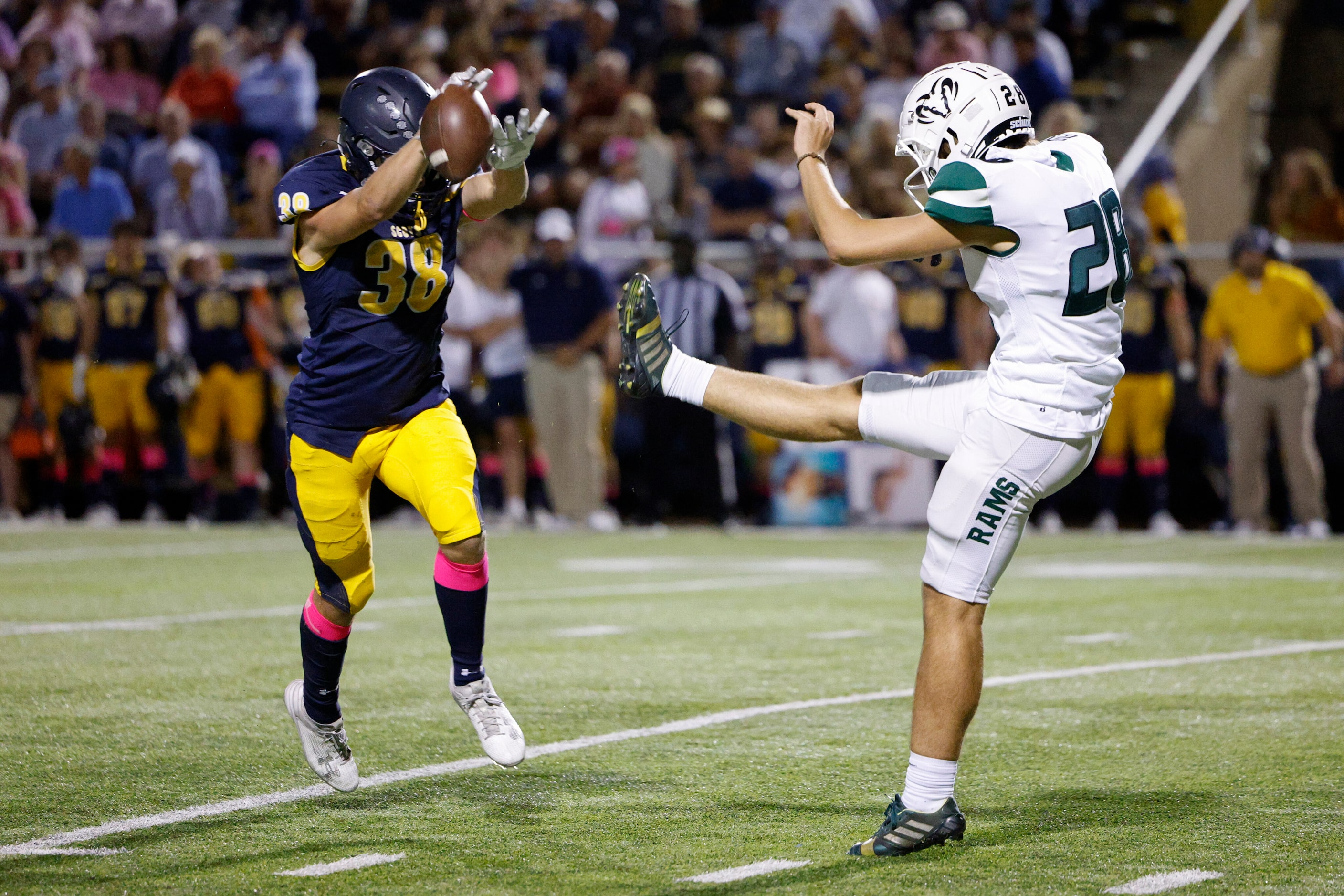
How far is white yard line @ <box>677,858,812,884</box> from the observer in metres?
3.94

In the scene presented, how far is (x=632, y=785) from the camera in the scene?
4.95 meters

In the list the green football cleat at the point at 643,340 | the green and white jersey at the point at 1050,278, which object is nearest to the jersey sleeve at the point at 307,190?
the green football cleat at the point at 643,340

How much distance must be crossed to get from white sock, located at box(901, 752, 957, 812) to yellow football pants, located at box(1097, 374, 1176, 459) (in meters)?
8.40

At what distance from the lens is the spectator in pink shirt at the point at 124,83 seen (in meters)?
17.2

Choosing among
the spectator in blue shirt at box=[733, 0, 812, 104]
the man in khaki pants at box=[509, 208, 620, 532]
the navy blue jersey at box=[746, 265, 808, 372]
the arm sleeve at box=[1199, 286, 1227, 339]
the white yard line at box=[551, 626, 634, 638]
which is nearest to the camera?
the white yard line at box=[551, 626, 634, 638]

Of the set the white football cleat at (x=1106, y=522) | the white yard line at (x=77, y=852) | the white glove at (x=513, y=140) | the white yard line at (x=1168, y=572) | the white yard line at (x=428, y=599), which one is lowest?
the white football cleat at (x=1106, y=522)

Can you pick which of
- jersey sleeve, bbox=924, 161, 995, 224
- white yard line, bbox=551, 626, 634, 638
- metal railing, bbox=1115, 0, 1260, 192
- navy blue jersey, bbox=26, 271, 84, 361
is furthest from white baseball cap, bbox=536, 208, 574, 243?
jersey sleeve, bbox=924, 161, 995, 224

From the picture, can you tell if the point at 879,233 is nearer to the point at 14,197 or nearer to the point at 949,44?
the point at 949,44

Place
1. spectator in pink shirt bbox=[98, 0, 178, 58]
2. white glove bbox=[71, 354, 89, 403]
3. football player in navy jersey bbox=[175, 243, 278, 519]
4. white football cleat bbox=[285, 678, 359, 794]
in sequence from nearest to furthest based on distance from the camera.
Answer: white football cleat bbox=[285, 678, 359, 794]
football player in navy jersey bbox=[175, 243, 278, 519]
white glove bbox=[71, 354, 89, 403]
spectator in pink shirt bbox=[98, 0, 178, 58]

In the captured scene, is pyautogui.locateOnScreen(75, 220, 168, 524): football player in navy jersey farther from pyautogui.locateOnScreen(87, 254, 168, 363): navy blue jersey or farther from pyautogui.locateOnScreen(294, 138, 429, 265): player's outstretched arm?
pyautogui.locateOnScreen(294, 138, 429, 265): player's outstretched arm

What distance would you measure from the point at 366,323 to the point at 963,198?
1823mm

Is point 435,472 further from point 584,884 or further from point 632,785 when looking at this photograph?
point 584,884

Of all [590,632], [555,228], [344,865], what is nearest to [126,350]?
[555,228]

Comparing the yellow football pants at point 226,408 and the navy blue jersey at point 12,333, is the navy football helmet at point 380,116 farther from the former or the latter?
the navy blue jersey at point 12,333
